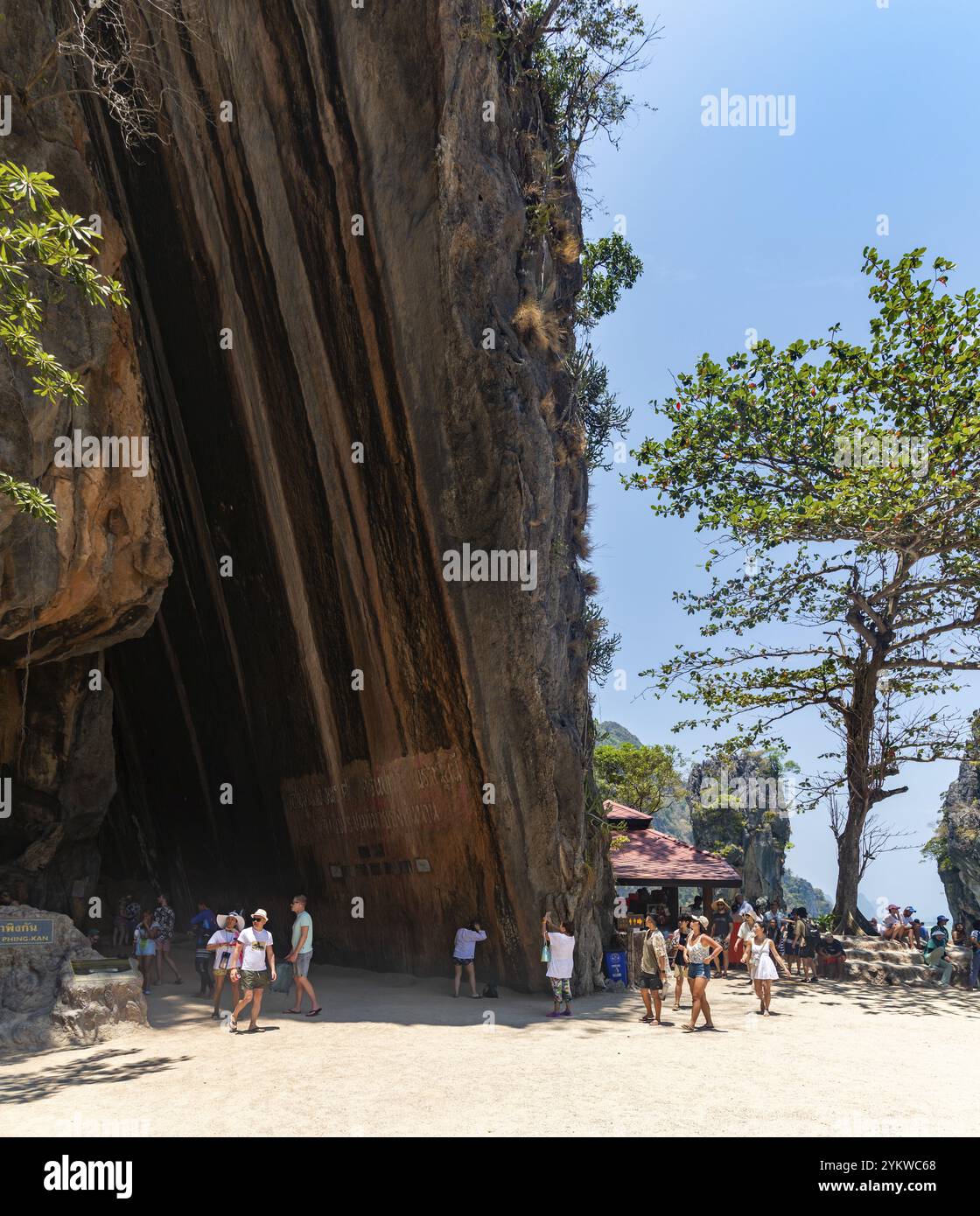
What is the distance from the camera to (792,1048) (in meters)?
10.8

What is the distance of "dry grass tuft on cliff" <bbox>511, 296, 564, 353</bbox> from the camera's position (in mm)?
16422

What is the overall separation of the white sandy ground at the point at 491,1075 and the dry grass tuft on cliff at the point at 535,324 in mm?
11093

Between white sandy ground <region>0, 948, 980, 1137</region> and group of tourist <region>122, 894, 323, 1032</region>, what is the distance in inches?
14.4

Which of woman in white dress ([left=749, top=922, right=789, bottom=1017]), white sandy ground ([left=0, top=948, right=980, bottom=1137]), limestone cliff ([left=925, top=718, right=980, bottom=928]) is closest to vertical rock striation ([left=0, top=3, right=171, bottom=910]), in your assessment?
white sandy ground ([left=0, top=948, right=980, bottom=1137])

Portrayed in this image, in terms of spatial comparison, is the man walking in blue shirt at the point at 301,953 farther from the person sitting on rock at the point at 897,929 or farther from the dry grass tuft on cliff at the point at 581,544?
the person sitting on rock at the point at 897,929

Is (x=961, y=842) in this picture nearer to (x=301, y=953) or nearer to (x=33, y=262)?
(x=301, y=953)

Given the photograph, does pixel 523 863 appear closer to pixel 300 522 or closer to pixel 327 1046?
pixel 327 1046

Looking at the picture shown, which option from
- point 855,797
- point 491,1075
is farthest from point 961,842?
point 491,1075

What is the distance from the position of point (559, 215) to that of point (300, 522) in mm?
8484

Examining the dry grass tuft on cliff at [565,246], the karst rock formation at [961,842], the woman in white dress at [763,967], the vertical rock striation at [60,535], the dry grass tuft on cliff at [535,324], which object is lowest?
the karst rock formation at [961,842]

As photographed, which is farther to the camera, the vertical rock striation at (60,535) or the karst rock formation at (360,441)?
the karst rock formation at (360,441)

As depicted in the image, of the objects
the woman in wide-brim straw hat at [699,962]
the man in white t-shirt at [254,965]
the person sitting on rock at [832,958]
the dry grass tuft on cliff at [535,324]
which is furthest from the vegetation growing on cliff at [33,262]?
the person sitting on rock at [832,958]

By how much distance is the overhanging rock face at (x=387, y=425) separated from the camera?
15.4 metres

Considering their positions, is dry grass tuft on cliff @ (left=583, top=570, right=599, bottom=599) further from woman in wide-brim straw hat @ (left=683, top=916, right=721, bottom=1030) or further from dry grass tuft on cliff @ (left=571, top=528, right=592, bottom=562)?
woman in wide-brim straw hat @ (left=683, top=916, right=721, bottom=1030)
